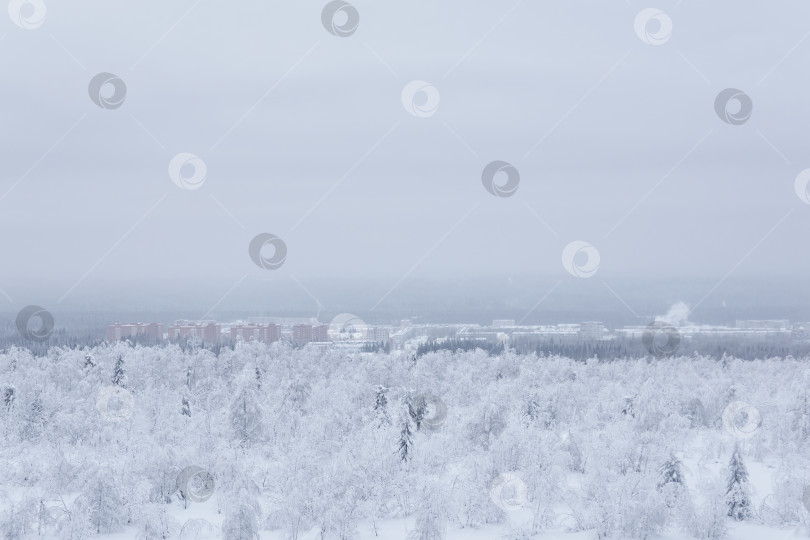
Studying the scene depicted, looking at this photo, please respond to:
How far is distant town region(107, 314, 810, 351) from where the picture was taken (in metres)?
95.8

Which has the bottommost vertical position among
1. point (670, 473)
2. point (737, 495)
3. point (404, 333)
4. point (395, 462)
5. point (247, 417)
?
point (737, 495)

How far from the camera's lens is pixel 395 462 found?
2895 cm

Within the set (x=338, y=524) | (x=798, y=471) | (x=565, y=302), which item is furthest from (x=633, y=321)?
(x=338, y=524)

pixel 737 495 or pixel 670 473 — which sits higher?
pixel 670 473

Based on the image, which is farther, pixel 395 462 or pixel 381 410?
pixel 381 410

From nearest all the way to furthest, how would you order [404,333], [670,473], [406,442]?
[670,473] < [406,442] < [404,333]

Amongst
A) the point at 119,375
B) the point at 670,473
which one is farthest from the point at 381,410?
the point at 119,375

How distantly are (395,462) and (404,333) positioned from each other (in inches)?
3145

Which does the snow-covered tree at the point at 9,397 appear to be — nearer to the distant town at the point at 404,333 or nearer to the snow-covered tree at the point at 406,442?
the snow-covered tree at the point at 406,442

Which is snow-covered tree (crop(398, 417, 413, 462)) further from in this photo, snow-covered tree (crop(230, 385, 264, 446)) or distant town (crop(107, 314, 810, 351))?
distant town (crop(107, 314, 810, 351))

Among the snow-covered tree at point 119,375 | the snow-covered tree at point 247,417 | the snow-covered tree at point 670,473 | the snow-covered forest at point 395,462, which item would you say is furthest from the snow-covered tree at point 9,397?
the snow-covered tree at point 670,473

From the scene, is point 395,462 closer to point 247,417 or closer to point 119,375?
point 247,417

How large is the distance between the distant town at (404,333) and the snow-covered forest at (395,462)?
4367cm

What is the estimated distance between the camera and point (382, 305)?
533 feet
